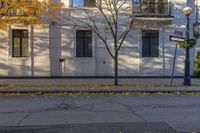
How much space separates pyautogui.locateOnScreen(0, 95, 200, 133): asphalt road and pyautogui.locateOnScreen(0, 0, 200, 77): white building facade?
11.7 meters

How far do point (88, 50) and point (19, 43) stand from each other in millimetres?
4675

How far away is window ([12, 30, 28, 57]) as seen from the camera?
89.7 feet

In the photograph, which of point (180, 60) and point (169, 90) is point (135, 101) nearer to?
point (169, 90)

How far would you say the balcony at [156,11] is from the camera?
28.0 metres

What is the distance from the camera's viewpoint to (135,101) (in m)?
15.9

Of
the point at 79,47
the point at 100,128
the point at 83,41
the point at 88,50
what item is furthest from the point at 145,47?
the point at 100,128

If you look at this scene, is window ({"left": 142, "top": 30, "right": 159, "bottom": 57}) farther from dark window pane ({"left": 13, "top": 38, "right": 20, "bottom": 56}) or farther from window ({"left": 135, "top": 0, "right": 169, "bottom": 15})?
dark window pane ({"left": 13, "top": 38, "right": 20, "bottom": 56})

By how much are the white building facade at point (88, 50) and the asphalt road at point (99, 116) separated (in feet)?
38.5

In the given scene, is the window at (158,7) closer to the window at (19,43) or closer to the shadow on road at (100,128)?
the window at (19,43)

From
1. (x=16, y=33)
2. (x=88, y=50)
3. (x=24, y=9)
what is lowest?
(x=88, y=50)

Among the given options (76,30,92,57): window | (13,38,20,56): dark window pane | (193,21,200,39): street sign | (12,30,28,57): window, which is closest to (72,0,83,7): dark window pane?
(76,30,92,57): window

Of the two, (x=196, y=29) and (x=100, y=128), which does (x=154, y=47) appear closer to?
(x=196, y=29)

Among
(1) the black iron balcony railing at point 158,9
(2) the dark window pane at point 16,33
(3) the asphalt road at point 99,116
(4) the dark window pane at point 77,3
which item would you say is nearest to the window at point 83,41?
(4) the dark window pane at point 77,3

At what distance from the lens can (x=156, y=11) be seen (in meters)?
28.7
